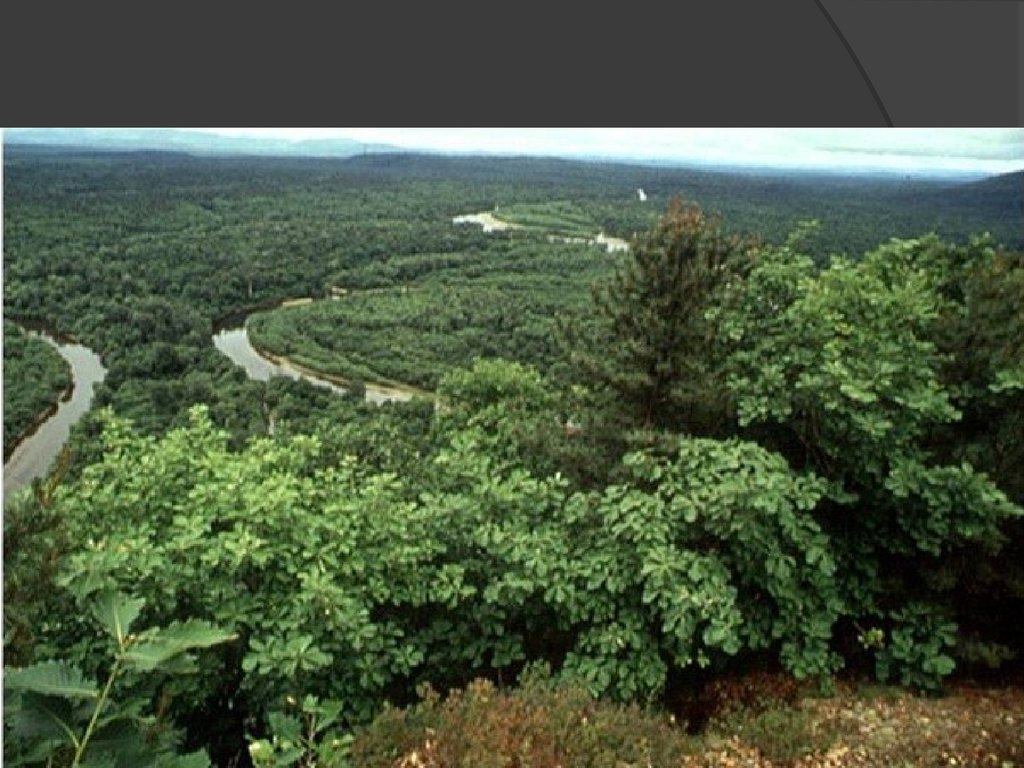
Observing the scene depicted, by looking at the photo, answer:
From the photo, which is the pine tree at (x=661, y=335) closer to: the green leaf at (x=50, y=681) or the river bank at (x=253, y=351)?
the river bank at (x=253, y=351)

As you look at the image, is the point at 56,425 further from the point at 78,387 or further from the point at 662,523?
the point at 662,523

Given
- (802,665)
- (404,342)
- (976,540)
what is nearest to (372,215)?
(404,342)

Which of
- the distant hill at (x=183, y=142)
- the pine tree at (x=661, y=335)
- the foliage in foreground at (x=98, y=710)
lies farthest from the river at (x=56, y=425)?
the pine tree at (x=661, y=335)

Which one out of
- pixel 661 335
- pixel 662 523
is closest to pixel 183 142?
pixel 662 523

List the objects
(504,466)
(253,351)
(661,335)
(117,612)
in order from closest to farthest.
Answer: (117,612), (253,351), (661,335), (504,466)

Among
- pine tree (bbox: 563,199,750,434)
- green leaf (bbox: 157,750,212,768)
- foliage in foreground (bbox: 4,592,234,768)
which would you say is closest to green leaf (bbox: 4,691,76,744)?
foliage in foreground (bbox: 4,592,234,768)

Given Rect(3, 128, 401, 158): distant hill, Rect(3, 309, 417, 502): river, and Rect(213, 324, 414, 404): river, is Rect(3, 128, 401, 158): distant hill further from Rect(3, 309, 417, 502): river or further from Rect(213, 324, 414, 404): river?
Rect(213, 324, 414, 404): river
